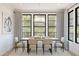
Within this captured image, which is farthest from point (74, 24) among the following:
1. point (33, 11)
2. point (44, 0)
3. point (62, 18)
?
point (44, 0)

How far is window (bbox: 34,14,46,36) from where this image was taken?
4254mm

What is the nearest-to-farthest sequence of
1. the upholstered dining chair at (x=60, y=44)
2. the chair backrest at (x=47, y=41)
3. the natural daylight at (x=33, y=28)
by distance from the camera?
the natural daylight at (x=33, y=28), the upholstered dining chair at (x=60, y=44), the chair backrest at (x=47, y=41)

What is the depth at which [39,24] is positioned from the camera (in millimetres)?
4281

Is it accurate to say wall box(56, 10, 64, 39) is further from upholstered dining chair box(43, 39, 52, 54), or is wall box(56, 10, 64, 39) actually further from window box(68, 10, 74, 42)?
window box(68, 10, 74, 42)

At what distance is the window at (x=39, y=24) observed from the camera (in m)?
4.25

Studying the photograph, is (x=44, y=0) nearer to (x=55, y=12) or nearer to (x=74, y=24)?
(x=55, y=12)

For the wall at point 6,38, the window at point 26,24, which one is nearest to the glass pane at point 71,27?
the window at point 26,24

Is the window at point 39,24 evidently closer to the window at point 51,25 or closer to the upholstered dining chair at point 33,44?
the window at point 51,25

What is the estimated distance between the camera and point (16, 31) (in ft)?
14.5

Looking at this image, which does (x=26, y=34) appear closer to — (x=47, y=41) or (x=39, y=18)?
(x=39, y=18)

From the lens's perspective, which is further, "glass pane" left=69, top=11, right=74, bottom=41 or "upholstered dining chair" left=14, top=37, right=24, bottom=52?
"glass pane" left=69, top=11, right=74, bottom=41

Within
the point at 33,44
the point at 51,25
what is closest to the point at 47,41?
the point at 33,44

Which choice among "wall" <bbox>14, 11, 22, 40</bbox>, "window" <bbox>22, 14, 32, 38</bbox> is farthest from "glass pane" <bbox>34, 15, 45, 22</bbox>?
"wall" <bbox>14, 11, 22, 40</bbox>

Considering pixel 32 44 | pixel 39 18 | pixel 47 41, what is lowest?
pixel 32 44
